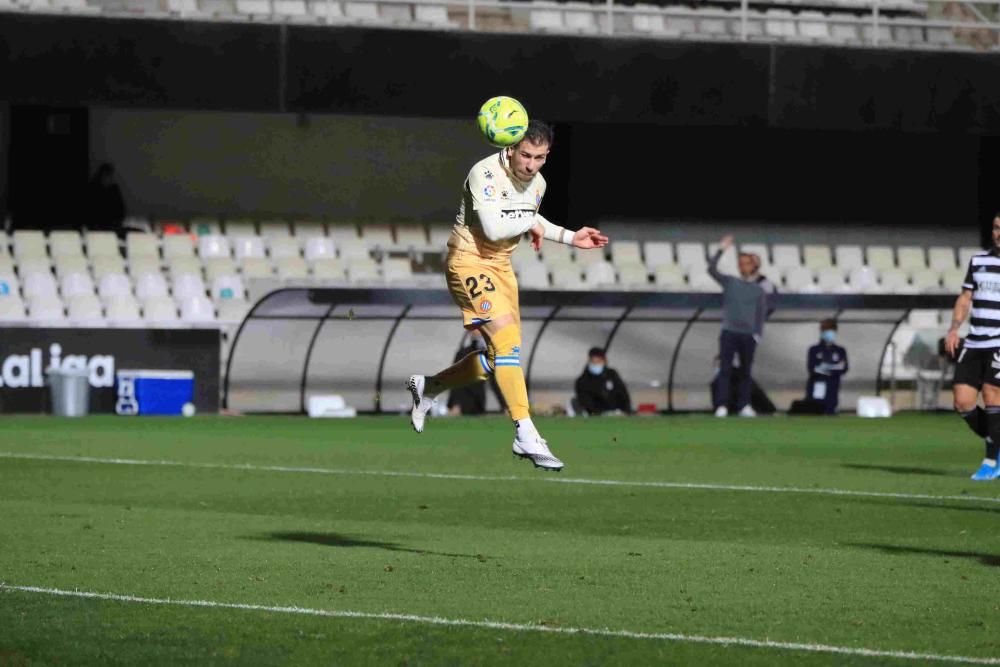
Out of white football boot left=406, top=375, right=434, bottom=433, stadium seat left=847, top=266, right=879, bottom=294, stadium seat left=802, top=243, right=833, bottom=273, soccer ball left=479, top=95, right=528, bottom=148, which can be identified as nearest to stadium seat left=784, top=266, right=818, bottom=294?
stadium seat left=802, top=243, right=833, bottom=273

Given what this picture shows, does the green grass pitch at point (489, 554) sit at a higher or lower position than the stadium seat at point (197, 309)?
higher

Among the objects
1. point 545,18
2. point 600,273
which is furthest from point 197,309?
point 545,18

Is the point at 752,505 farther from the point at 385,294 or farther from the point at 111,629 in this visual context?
the point at 385,294

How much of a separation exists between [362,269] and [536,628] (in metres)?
24.0

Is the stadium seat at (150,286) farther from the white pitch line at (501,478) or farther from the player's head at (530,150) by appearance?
the player's head at (530,150)

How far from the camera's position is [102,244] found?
30.7 m

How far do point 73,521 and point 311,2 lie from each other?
2014 cm

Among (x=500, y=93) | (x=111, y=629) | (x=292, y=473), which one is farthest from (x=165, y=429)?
(x=111, y=629)

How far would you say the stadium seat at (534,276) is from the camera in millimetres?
31562

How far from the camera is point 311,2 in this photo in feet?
104

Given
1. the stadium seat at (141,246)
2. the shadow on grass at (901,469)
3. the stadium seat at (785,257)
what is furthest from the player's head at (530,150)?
the stadium seat at (785,257)

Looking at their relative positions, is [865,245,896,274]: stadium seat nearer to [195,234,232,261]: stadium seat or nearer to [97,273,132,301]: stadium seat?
[195,234,232,261]: stadium seat

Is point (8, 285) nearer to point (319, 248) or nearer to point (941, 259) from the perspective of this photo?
point (319, 248)

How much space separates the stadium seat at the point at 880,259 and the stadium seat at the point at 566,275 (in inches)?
265
